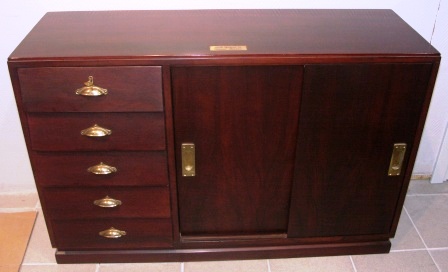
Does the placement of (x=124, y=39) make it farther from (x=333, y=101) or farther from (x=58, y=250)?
(x=58, y=250)

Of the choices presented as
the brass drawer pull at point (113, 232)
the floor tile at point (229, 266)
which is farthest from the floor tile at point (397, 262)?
the brass drawer pull at point (113, 232)

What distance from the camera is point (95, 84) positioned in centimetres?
136

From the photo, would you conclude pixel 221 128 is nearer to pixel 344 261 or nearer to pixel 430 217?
pixel 344 261

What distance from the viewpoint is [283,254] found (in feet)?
5.80

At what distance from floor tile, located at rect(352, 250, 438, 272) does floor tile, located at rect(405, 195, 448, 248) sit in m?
0.09

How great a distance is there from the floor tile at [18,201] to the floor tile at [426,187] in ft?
5.26

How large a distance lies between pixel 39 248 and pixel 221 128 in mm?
875

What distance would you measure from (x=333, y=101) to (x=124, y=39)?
642 millimetres

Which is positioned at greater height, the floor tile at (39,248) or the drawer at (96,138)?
the drawer at (96,138)

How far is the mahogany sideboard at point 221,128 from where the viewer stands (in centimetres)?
137

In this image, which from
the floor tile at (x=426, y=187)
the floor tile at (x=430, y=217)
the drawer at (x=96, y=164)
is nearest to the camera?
the drawer at (x=96, y=164)

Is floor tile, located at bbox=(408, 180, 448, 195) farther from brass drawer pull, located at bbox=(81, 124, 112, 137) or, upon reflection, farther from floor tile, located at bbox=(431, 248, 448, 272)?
brass drawer pull, located at bbox=(81, 124, 112, 137)

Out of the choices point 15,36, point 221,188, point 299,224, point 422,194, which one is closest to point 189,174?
point 221,188

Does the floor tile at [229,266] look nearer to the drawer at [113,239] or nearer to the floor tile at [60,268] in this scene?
the drawer at [113,239]
